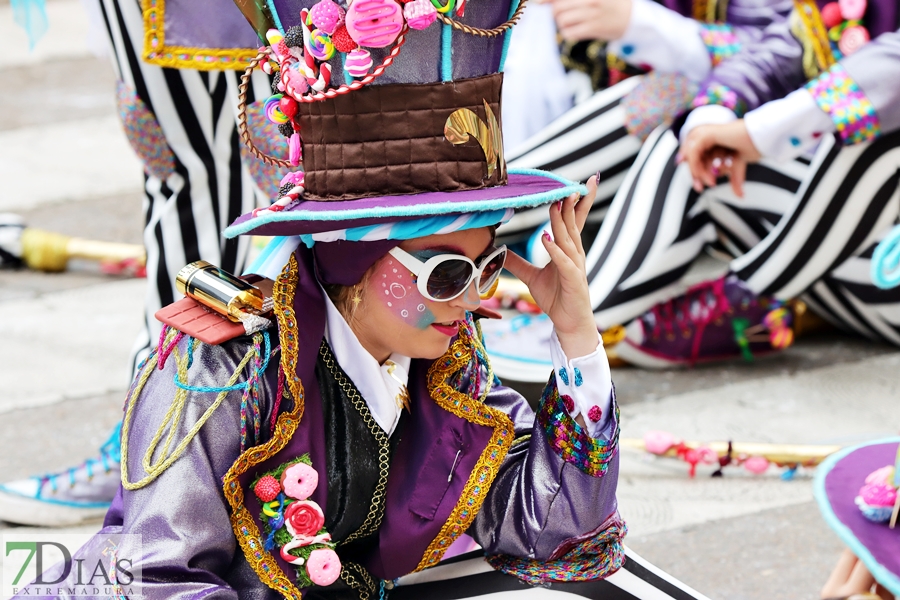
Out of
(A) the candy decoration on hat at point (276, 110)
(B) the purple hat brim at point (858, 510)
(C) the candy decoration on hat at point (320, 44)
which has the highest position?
(C) the candy decoration on hat at point (320, 44)

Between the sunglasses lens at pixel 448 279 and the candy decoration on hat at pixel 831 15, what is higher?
the candy decoration on hat at pixel 831 15

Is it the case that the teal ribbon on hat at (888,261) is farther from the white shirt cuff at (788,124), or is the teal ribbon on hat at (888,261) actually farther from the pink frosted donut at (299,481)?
the white shirt cuff at (788,124)

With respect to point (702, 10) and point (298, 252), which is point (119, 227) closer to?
point (702, 10)

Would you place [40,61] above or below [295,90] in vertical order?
below

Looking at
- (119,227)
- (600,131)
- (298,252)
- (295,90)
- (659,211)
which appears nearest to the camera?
(295,90)

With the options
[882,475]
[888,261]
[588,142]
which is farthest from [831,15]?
[882,475]

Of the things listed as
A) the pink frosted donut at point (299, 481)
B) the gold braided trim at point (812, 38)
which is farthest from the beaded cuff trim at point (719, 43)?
the pink frosted donut at point (299, 481)

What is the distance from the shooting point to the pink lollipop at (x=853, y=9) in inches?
131

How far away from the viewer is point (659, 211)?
11.8 feet

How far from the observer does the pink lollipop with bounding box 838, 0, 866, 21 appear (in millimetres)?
3328

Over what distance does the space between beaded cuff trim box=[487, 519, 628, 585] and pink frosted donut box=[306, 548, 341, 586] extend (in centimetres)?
33

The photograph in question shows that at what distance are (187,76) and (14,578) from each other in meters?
1.13

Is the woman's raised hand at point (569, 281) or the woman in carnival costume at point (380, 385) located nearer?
the woman in carnival costume at point (380, 385)

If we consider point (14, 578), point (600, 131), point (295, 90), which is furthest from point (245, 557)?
point (600, 131)
